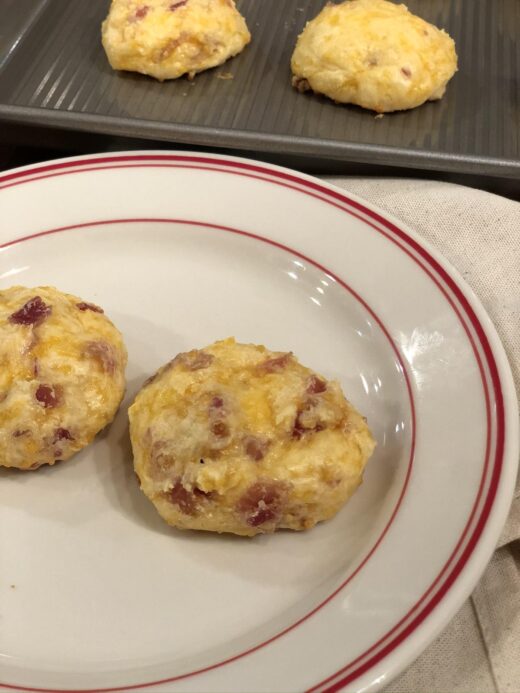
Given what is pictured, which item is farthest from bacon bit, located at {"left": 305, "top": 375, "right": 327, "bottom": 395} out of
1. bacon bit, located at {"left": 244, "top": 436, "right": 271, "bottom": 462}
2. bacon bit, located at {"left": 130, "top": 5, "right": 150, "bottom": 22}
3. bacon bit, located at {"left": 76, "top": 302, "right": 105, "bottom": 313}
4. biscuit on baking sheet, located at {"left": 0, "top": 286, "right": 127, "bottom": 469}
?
bacon bit, located at {"left": 130, "top": 5, "right": 150, "bottom": 22}

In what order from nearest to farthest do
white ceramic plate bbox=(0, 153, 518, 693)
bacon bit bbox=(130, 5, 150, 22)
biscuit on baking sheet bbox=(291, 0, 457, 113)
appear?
white ceramic plate bbox=(0, 153, 518, 693) < biscuit on baking sheet bbox=(291, 0, 457, 113) < bacon bit bbox=(130, 5, 150, 22)

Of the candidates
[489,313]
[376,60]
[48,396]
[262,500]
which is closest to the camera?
[262,500]

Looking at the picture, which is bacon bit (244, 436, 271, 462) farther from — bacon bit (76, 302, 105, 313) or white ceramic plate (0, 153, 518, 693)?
bacon bit (76, 302, 105, 313)

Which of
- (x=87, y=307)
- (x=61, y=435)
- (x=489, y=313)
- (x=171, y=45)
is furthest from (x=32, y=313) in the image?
(x=171, y=45)

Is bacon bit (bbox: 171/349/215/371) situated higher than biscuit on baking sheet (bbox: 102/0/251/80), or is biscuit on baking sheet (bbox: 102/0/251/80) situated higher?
biscuit on baking sheet (bbox: 102/0/251/80)

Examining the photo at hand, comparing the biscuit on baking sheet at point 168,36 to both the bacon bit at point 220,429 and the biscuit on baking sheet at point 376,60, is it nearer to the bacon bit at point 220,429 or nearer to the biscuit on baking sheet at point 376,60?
the biscuit on baking sheet at point 376,60

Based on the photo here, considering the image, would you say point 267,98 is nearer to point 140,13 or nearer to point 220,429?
point 140,13
